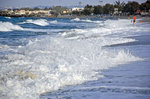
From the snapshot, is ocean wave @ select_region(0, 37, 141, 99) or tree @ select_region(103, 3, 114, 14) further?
tree @ select_region(103, 3, 114, 14)

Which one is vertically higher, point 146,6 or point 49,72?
point 146,6

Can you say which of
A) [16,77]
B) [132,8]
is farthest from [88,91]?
[132,8]

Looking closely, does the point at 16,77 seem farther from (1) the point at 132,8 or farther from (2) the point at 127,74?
(1) the point at 132,8

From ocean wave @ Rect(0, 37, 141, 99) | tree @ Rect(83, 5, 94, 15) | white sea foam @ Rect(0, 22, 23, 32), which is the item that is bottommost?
tree @ Rect(83, 5, 94, 15)

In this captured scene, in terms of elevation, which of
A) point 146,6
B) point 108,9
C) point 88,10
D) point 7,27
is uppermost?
point 146,6

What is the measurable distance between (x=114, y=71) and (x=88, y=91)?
6.31 ft

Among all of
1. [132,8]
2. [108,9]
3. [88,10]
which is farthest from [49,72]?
[88,10]

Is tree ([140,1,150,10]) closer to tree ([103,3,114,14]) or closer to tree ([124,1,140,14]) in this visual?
tree ([124,1,140,14])

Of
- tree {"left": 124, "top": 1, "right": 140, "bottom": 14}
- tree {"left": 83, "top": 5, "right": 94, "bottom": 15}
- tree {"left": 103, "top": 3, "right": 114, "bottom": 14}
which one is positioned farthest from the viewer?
tree {"left": 83, "top": 5, "right": 94, "bottom": 15}

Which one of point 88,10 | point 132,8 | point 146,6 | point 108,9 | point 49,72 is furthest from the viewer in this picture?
point 88,10

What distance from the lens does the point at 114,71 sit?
22.2ft

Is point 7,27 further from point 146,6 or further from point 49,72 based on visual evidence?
point 146,6

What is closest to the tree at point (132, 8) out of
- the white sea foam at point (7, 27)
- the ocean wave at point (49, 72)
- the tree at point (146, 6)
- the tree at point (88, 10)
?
the tree at point (146, 6)

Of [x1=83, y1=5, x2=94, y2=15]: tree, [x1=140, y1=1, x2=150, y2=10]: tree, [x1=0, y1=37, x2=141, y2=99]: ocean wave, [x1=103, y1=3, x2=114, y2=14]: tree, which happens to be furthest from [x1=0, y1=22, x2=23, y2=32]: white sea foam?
[x1=83, y1=5, x2=94, y2=15]: tree
